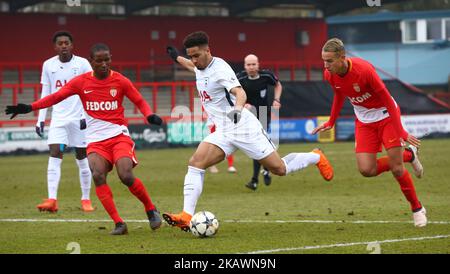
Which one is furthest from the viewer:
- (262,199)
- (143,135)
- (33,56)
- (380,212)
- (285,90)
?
(33,56)

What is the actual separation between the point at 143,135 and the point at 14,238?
778 inches

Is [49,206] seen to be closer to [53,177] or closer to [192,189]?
[53,177]

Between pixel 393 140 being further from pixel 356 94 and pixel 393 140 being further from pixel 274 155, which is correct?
pixel 274 155

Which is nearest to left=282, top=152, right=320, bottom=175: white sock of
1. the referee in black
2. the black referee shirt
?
the referee in black

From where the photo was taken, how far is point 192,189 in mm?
10000

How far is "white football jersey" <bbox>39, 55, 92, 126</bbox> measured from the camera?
13.2m

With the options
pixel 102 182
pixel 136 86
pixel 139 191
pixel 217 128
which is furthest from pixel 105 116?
pixel 136 86

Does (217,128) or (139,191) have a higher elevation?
(217,128)

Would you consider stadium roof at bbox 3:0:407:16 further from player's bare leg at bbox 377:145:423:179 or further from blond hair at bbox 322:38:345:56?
blond hair at bbox 322:38:345:56

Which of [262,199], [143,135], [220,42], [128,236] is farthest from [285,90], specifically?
[128,236]

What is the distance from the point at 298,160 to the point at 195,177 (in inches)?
64.7

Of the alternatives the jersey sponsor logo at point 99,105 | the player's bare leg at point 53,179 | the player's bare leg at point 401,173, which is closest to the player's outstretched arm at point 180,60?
the jersey sponsor logo at point 99,105

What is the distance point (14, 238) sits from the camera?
9.91m

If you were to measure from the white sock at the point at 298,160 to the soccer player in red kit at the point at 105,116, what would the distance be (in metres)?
1.70
